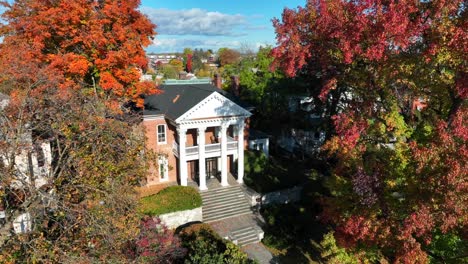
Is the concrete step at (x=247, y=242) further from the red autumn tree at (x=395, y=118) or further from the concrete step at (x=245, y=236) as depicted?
the red autumn tree at (x=395, y=118)

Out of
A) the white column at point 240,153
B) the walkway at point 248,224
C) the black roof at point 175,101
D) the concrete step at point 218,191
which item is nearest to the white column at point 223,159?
the concrete step at point 218,191

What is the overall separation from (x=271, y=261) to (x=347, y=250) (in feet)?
22.1

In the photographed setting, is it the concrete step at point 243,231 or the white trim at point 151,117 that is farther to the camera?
the white trim at point 151,117

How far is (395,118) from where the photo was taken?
44.7ft

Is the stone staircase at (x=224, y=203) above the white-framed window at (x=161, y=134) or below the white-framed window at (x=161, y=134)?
below

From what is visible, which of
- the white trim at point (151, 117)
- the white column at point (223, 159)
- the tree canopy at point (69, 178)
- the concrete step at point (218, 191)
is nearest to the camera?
the tree canopy at point (69, 178)

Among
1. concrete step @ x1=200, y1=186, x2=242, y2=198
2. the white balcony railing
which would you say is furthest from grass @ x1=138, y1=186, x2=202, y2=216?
the white balcony railing

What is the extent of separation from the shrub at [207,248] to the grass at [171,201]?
2.68m

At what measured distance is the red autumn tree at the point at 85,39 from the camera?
722 inches

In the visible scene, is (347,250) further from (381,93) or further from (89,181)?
(89,181)

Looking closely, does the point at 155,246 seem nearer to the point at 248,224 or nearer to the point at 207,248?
the point at 207,248

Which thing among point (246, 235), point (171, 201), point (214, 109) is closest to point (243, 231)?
point (246, 235)

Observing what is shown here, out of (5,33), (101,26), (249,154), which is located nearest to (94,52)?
(101,26)

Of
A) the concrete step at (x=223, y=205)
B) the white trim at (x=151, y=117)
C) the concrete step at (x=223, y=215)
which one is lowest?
the concrete step at (x=223, y=215)
